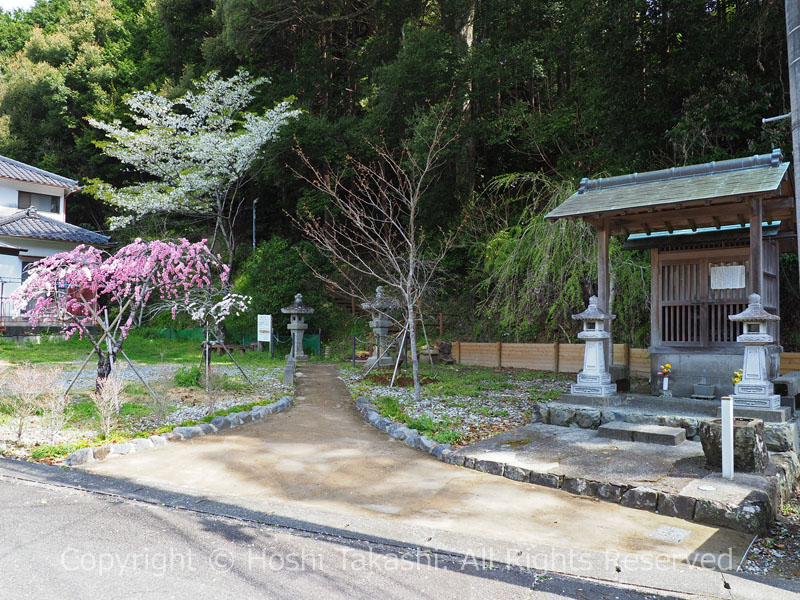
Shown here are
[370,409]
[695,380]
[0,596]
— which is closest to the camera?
[0,596]

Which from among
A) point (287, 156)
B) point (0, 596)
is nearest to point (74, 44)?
point (287, 156)

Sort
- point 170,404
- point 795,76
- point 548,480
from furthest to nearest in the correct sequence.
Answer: point 170,404 < point 548,480 < point 795,76

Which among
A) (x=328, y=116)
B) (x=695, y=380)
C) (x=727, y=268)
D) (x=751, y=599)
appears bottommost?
(x=751, y=599)

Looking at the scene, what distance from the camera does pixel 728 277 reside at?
8.20 metres

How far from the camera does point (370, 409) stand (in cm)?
895

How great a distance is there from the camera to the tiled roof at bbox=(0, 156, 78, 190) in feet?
74.4

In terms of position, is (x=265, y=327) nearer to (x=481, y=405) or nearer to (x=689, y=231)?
(x=481, y=405)

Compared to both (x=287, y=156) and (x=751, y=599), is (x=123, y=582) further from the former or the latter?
(x=287, y=156)

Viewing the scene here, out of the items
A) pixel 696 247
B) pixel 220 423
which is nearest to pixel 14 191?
pixel 220 423

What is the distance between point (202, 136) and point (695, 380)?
18632mm

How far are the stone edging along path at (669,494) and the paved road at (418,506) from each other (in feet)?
0.35

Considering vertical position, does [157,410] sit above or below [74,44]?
below

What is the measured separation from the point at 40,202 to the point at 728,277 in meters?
27.5

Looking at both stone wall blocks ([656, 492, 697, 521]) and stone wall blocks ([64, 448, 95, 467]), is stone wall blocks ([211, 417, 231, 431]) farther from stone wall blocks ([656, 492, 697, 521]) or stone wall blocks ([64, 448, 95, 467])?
stone wall blocks ([656, 492, 697, 521])
